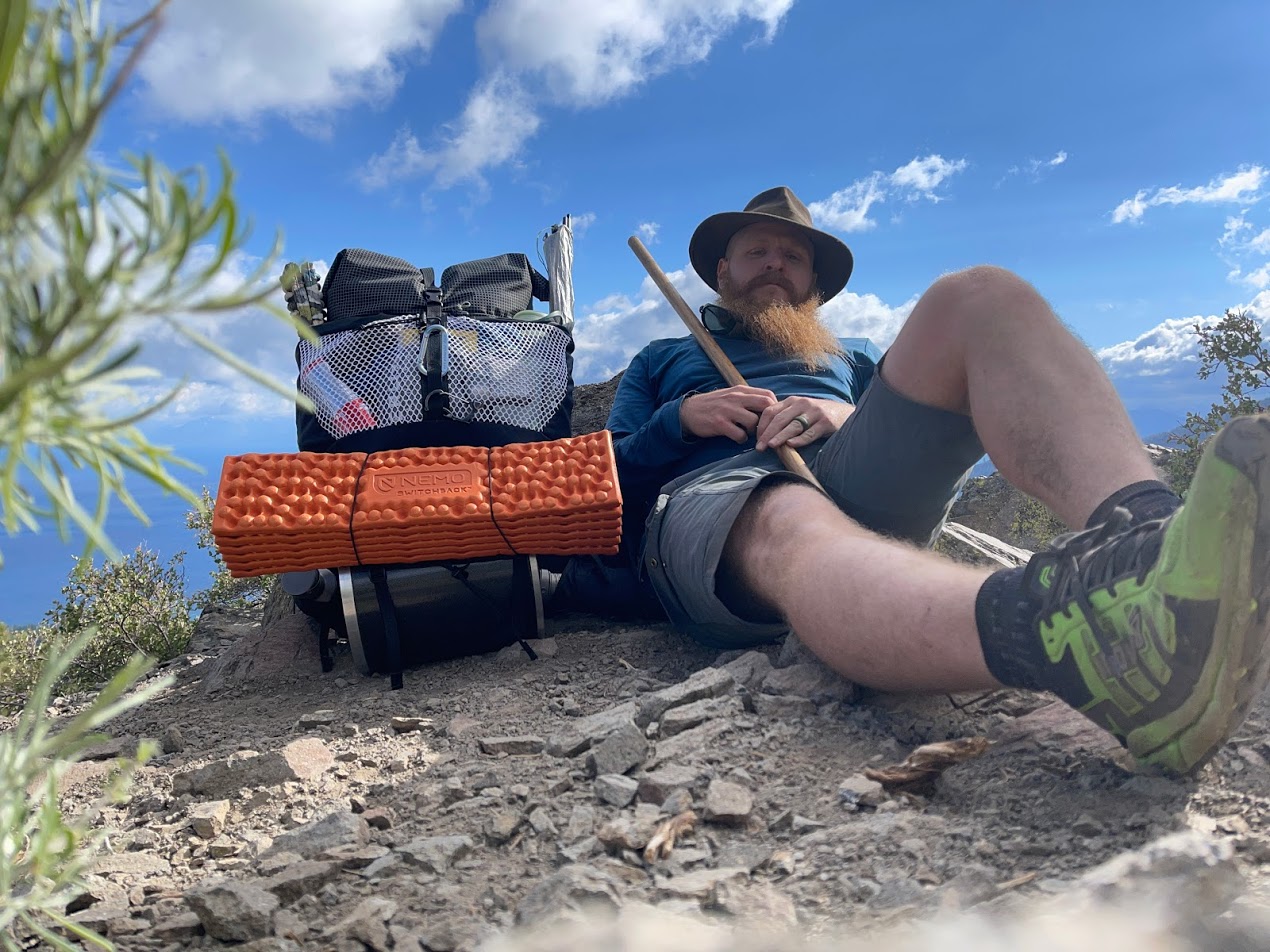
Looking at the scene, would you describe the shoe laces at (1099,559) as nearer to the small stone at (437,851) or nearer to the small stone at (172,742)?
the small stone at (437,851)

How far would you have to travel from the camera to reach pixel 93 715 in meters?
0.71

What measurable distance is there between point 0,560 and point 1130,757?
183 centimetres

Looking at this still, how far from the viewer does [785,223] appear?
14.1 ft

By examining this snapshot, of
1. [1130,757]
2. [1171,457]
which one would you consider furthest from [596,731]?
[1171,457]

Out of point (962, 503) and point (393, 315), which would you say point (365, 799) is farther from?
point (962, 503)

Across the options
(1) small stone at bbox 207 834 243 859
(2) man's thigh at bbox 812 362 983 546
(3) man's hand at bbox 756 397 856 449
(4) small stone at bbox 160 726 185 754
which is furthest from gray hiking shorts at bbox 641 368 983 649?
(4) small stone at bbox 160 726 185 754

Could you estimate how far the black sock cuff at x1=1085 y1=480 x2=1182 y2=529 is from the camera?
5.62 ft

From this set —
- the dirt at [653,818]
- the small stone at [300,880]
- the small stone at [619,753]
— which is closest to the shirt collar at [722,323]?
the dirt at [653,818]

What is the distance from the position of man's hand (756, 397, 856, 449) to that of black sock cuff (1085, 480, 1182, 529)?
4.38 ft

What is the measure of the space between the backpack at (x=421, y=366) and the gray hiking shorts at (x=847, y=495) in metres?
0.91

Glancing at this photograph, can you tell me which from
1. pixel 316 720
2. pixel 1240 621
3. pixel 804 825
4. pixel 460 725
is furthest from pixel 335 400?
pixel 1240 621

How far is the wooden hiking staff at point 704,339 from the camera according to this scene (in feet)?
10.2

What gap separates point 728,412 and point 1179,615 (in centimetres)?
200

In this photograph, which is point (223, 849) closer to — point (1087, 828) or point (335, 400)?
point (1087, 828)
